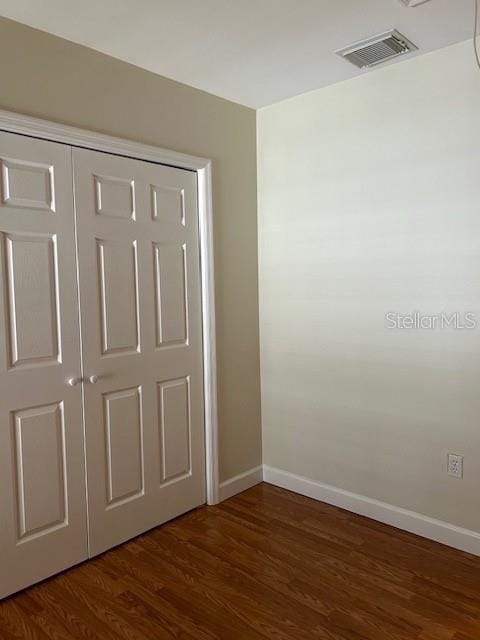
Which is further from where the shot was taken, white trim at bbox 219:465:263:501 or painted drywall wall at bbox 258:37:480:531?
white trim at bbox 219:465:263:501

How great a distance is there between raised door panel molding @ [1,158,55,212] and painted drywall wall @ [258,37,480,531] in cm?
148

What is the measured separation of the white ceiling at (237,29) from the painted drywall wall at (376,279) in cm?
31

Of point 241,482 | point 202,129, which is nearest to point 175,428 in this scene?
point 241,482

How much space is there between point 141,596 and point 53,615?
37 cm

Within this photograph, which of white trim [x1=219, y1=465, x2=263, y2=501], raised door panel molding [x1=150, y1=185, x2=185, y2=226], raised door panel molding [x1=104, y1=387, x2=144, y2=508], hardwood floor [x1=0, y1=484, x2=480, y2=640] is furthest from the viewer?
white trim [x1=219, y1=465, x2=263, y2=501]

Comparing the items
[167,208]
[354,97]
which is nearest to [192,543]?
[167,208]

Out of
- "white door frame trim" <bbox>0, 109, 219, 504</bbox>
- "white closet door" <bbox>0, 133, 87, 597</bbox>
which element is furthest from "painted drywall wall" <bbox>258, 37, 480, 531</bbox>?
"white closet door" <bbox>0, 133, 87, 597</bbox>

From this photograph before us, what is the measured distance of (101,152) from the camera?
8.13 ft

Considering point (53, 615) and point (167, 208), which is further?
point (167, 208)

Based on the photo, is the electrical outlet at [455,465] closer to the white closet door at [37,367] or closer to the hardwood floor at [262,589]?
the hardwood floor at [262,589]

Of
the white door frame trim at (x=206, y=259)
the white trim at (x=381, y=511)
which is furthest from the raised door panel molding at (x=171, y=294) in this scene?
the white trim at (x=381, y=511)

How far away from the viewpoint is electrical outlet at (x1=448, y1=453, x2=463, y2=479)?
2570 mm

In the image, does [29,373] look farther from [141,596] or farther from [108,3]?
[108,3]

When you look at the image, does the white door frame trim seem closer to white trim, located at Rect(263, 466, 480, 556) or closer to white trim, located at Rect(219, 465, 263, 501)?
white trim, located at Rect(219, 465, 263, 501)
